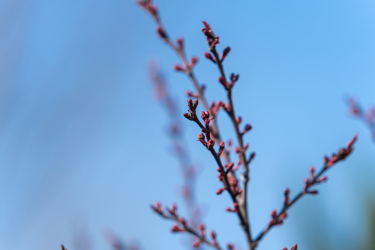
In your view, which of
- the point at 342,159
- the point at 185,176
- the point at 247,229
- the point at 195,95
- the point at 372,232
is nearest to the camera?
the point at 247,229

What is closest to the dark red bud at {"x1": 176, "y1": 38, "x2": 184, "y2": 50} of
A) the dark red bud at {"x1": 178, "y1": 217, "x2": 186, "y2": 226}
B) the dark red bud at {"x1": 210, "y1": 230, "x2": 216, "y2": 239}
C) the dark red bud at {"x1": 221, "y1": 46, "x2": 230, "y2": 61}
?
the dark red bud at {"x1": 221, "y1": 46, "x2": 230, "y2": 61}

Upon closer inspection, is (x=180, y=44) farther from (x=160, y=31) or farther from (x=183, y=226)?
(x=183, y=226)

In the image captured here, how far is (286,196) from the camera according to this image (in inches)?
103

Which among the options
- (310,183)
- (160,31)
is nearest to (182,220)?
(310,183)

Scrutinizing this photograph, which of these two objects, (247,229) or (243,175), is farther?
(243,175)

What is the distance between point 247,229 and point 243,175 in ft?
1.24

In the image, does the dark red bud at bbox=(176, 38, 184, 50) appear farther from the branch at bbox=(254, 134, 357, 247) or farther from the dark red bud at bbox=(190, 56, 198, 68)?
the branch at bbox=(254, 134, 357, 247)

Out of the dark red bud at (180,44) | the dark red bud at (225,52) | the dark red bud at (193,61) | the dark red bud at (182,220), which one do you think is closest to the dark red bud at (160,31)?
the dark red bud at (180,44)

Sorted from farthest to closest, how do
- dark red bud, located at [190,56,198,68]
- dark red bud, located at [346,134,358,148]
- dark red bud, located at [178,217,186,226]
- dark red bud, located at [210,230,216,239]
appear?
dark red bud, located at [190,56,198,68]
dark red bud, located at [178,217,186,226]
dark red bud, located at [210,230,216,239]
dark red bud, located at [346,134,358,148]

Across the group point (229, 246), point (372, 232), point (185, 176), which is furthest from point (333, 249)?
point (229, 246)

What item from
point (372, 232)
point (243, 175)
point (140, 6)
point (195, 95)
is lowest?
point (372, 232)

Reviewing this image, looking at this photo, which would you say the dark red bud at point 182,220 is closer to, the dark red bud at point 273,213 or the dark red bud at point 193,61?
the dark red bud at point 273,213

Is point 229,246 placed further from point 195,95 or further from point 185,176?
point 185,176

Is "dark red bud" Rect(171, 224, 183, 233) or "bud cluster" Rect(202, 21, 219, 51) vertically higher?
"bud cluster" Rect(202, 21, 219, 51)
